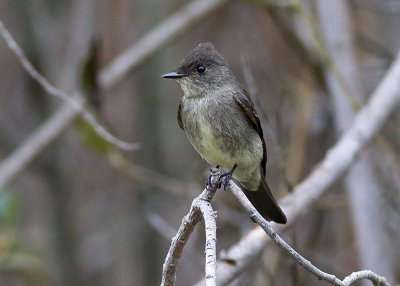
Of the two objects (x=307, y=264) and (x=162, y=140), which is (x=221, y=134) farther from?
(x=162, y=140)

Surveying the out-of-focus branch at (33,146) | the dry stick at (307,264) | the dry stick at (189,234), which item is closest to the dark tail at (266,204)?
the dry stick at (189,234)

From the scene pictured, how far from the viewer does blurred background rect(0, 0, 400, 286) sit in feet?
17.1

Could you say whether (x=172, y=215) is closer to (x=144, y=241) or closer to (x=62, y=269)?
(x=144, y=241)

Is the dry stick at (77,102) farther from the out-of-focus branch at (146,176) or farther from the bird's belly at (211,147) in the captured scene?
the bird's belly at (211,147)

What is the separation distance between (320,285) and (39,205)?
250 centimetres

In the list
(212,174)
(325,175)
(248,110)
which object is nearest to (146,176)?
(248,110)

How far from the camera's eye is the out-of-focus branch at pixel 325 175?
3.16 m

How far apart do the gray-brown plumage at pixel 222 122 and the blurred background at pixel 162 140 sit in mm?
585

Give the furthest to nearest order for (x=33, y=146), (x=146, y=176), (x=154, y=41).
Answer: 1. (x=146, y=176)
2. (x=154, y=41)
3. (x=33, y=146)

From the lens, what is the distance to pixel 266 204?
427 cm

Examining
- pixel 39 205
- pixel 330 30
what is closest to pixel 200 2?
pixel 330 30

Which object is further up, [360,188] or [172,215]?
[172,215]

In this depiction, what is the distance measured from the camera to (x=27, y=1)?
618 centimetres

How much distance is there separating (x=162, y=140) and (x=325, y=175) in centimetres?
303
